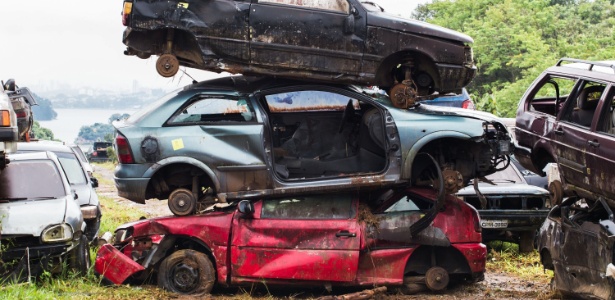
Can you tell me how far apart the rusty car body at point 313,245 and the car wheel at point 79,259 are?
639 mm

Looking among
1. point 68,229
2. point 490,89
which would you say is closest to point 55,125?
point 490,89

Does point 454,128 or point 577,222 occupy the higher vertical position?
point 454,128

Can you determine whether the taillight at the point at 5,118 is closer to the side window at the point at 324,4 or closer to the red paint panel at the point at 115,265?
the red paint panel at the point at 115,265

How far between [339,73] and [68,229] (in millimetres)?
3587

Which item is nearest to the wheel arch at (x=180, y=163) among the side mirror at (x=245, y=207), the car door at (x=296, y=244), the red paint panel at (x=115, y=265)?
the side mirror at (x=245, y=207)

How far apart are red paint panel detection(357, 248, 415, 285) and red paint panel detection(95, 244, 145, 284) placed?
2450 millimetres

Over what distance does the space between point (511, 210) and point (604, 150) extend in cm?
329

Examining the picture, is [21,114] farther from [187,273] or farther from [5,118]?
[187,273]

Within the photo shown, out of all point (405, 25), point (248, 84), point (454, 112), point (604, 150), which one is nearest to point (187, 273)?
point (248, 84)

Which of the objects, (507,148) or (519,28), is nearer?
(507,148)

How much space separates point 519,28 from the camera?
36625 mm

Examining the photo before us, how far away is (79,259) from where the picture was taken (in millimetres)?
10422

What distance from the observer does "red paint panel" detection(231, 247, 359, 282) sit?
30.8 feet

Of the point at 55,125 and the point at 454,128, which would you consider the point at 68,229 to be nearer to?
the point at 454,128
